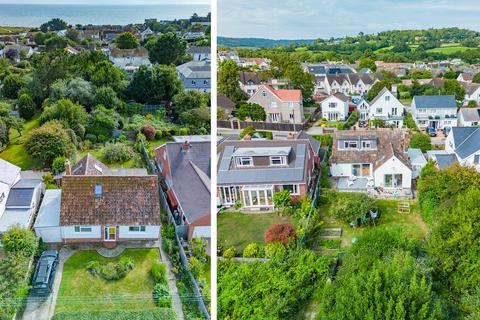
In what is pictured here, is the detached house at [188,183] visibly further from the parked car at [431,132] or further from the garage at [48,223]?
the parked car at [431,132]

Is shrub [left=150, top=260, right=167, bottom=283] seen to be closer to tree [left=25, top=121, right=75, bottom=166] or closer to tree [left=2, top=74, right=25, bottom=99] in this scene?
tree [left=25, top=121, right=75, bottom=166]

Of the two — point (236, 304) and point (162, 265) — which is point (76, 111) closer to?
point (162, 265)

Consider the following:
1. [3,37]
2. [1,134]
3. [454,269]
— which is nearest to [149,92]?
[1,134]

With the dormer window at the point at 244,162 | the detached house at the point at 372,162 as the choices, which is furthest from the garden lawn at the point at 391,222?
the dormer window at the point at 244,162

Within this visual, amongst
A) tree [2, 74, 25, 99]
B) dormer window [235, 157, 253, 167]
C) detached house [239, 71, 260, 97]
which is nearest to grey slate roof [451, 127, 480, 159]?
dormer window [235, 157, 253, 167]

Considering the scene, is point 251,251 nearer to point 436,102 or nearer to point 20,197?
point 20,197
